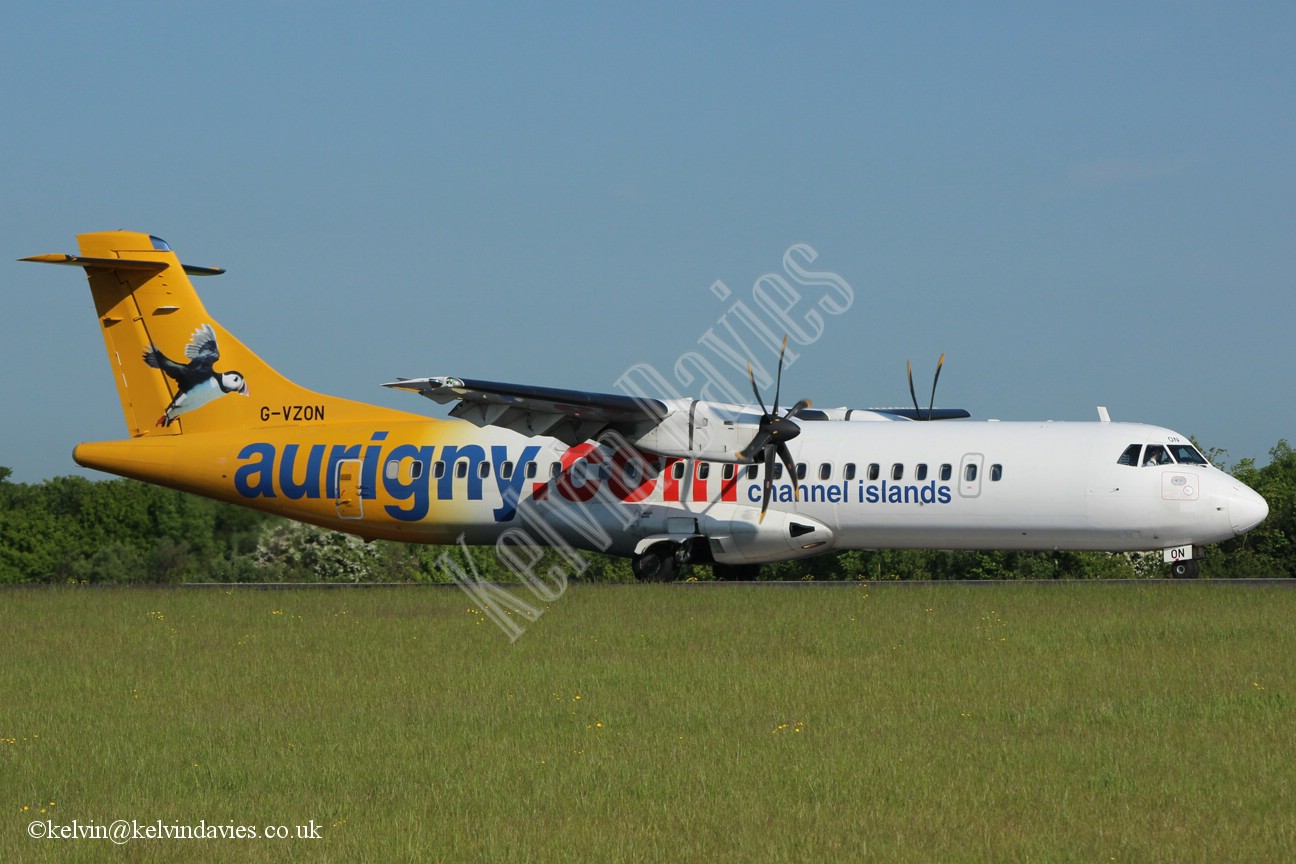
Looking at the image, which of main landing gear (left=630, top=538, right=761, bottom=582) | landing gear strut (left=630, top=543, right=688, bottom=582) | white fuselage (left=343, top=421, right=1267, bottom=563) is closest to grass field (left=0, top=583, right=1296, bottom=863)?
white fuselage (left=343, top=421, right=1267, bottom=563)

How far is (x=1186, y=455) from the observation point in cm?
2597

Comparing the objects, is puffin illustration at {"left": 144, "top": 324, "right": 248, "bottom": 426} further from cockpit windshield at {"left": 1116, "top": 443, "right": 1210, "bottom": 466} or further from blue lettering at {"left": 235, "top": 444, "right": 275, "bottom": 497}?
cockpit windshield at {"left": 1116, "top": 443, "right": 1210, "bottom": 466}

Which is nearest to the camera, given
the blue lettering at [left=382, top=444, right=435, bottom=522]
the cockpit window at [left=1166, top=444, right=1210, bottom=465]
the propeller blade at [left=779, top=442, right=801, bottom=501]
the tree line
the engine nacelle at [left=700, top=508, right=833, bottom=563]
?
the cockpit window at [left=1166, top=444, right=1210, bottom=465]

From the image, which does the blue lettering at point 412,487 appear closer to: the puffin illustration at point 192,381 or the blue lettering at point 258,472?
the blue lettering at point 258,472

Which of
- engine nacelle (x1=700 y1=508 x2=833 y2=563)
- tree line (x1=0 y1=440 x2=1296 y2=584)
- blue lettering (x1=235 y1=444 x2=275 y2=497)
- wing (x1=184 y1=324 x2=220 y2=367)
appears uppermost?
wing (x1=184 y1=324 x2=220 y2=367)

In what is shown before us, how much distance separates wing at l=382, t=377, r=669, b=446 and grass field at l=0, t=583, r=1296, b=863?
15.4 ft

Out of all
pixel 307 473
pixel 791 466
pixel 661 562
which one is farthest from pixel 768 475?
pixel 307 473

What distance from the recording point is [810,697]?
14977mm

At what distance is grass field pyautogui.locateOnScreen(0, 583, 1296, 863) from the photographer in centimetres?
970

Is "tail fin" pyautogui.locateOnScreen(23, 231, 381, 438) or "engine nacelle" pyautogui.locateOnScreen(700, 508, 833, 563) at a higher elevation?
"tail fin" pyautogui.locateOnScreen(23, 231, 381, 438)

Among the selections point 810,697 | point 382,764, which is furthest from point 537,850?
point 810,697

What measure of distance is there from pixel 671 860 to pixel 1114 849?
2.71 meters

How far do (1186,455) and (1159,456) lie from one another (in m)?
0.55

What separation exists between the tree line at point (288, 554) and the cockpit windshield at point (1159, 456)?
1080cm
